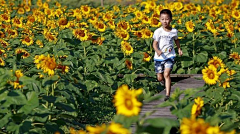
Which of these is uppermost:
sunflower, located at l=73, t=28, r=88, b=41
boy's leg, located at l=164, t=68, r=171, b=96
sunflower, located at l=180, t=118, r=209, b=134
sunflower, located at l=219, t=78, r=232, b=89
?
sunflower, located at l=73, t=28, r=88, b=41

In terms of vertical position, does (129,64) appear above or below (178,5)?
below

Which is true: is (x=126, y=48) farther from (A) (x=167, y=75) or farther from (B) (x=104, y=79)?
(A) (x=167, y=75)

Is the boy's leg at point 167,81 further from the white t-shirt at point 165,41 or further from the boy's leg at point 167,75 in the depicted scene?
the white t-shirt at point 165,41

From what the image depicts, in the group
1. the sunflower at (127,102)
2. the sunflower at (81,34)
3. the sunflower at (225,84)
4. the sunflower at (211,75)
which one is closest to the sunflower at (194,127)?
the sunflower at (127,102)

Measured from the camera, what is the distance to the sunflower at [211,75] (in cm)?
567

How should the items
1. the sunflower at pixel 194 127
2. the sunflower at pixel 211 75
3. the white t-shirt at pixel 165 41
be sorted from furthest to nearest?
the white t-shirt at pixel 165 41 → the sunflower at pixel 211 75 → the sunflower at pixel 194 127

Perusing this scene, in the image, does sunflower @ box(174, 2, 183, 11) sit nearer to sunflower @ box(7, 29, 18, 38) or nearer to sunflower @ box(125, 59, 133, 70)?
sunflower @ box(7, 29, 18, 38)

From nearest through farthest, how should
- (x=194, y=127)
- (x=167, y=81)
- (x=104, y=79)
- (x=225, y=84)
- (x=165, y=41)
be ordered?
(x=194, y=127)
(x=225, y=84)
(x=167, y=81)
(x=165, y=41)
(x=104, y=79)

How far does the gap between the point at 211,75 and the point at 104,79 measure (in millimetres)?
2476

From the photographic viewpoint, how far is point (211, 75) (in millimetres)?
5699

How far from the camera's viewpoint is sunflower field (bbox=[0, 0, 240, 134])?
3.90 meters

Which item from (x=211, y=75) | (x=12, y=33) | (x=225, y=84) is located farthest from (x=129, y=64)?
(x=211, y=75)

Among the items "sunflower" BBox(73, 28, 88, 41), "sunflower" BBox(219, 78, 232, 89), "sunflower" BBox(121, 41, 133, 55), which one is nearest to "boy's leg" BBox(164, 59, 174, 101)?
"sunflower" BBox(121, 41, 133, 55)

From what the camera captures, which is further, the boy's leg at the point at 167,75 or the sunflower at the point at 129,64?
the sunflower at the point at 129,64
